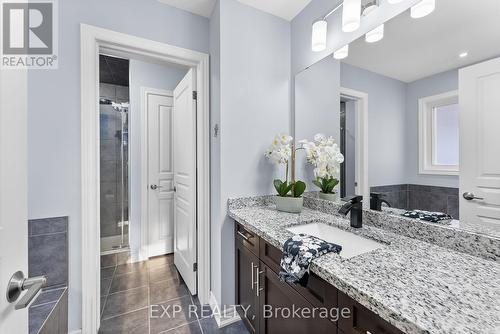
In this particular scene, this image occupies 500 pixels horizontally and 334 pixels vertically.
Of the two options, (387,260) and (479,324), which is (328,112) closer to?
(387,260)

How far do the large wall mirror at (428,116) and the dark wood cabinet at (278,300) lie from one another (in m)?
0.67

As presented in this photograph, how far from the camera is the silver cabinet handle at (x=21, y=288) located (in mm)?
501

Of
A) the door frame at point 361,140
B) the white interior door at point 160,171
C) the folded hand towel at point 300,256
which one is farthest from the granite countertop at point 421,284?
the white interior door at point 160,171

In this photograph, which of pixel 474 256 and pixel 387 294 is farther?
pixel 474 256

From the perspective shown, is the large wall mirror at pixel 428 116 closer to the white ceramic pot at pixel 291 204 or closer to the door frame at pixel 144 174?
the white ceramic pot at pixel 291 204

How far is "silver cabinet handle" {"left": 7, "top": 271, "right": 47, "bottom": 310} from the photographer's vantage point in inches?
19.7

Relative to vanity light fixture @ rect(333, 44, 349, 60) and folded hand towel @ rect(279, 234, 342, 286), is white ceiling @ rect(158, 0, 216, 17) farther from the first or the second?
folded hand towel @ rect(279, 234, 342, 286)

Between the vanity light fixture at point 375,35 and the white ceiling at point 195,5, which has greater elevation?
the white ceiling at point 195,5

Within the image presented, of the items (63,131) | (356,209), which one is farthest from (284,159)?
(63,131)

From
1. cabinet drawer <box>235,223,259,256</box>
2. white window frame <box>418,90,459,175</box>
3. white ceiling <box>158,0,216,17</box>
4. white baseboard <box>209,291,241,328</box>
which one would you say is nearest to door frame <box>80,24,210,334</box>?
white ceiling <box>158,0,216,17</box>

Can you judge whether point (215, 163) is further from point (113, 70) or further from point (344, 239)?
point (113, 70)

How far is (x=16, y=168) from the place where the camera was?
54 cm

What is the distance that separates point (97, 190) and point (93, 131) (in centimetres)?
42

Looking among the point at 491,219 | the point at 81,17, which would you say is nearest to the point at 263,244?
the point at 491,219
